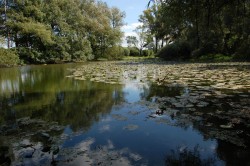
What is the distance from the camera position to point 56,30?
2873 cm

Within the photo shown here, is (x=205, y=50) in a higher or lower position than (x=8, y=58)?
higher

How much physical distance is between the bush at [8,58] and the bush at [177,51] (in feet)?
50.8

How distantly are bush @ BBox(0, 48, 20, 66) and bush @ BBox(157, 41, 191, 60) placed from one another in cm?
1549

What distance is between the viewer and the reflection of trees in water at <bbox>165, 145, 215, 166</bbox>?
245 cm

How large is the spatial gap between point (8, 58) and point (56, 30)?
9771mm

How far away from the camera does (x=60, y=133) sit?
3.40 m

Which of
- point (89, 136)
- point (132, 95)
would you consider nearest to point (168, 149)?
point (89, 136)

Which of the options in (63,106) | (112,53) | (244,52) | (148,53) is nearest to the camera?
(63,106)

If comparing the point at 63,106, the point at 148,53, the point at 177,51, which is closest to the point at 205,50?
the point at 177,51

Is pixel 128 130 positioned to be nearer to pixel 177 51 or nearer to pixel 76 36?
pixel 177 51

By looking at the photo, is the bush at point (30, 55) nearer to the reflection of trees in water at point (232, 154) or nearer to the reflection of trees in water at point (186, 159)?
the reflection of trees in water at point (186, 159)

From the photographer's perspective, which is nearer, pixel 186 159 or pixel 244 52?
pixel 186 159

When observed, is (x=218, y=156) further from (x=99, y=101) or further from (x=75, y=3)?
(x=75, y=3)

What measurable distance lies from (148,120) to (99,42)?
111 feet
